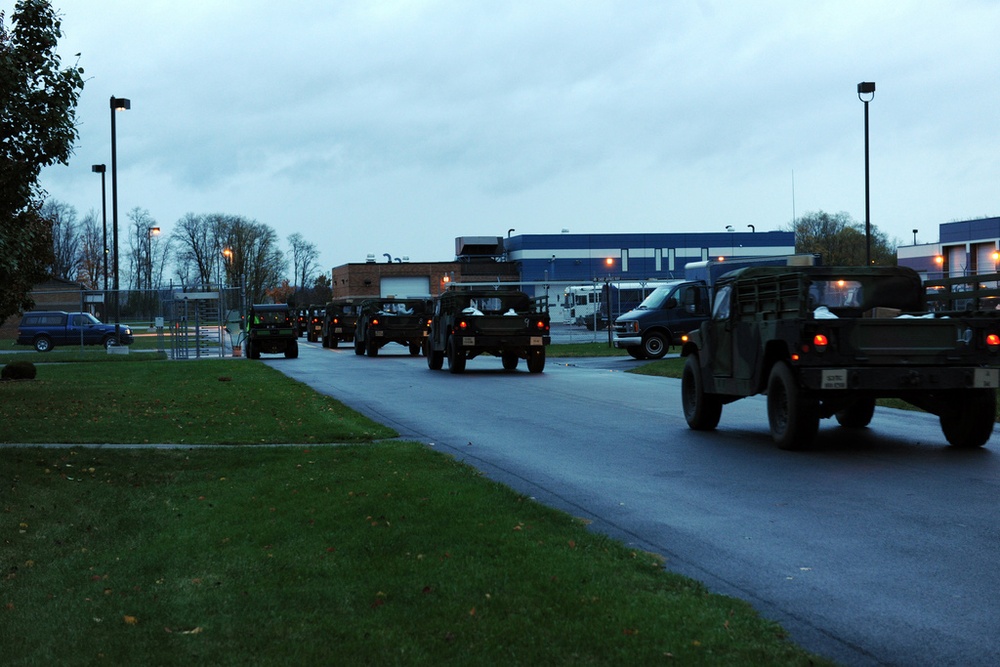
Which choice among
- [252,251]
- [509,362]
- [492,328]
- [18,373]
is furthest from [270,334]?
[252,251]

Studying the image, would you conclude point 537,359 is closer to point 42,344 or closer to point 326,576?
point 326,576

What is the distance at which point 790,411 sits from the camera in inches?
515

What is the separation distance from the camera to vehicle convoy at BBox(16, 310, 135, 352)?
5294 centimetres

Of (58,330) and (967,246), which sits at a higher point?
(967,246)

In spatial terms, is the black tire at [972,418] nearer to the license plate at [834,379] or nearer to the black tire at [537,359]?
the license plate at [834,379]

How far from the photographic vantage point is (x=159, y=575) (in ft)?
23.6

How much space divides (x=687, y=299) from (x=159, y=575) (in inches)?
425

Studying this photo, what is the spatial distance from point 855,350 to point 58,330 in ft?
153

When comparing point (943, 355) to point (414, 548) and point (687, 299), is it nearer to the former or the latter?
point (687, 299)

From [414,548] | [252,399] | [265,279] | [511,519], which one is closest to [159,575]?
[414,548]

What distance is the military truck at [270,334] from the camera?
43938 mm

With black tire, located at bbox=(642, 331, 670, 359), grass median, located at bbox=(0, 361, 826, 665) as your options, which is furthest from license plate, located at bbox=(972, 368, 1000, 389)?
black tire, located at bbox=(642, 331, 670, 359)

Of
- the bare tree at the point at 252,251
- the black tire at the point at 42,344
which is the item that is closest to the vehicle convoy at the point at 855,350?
the black tire at the point at 42,344

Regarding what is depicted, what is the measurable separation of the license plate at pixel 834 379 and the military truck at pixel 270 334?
32706mm
